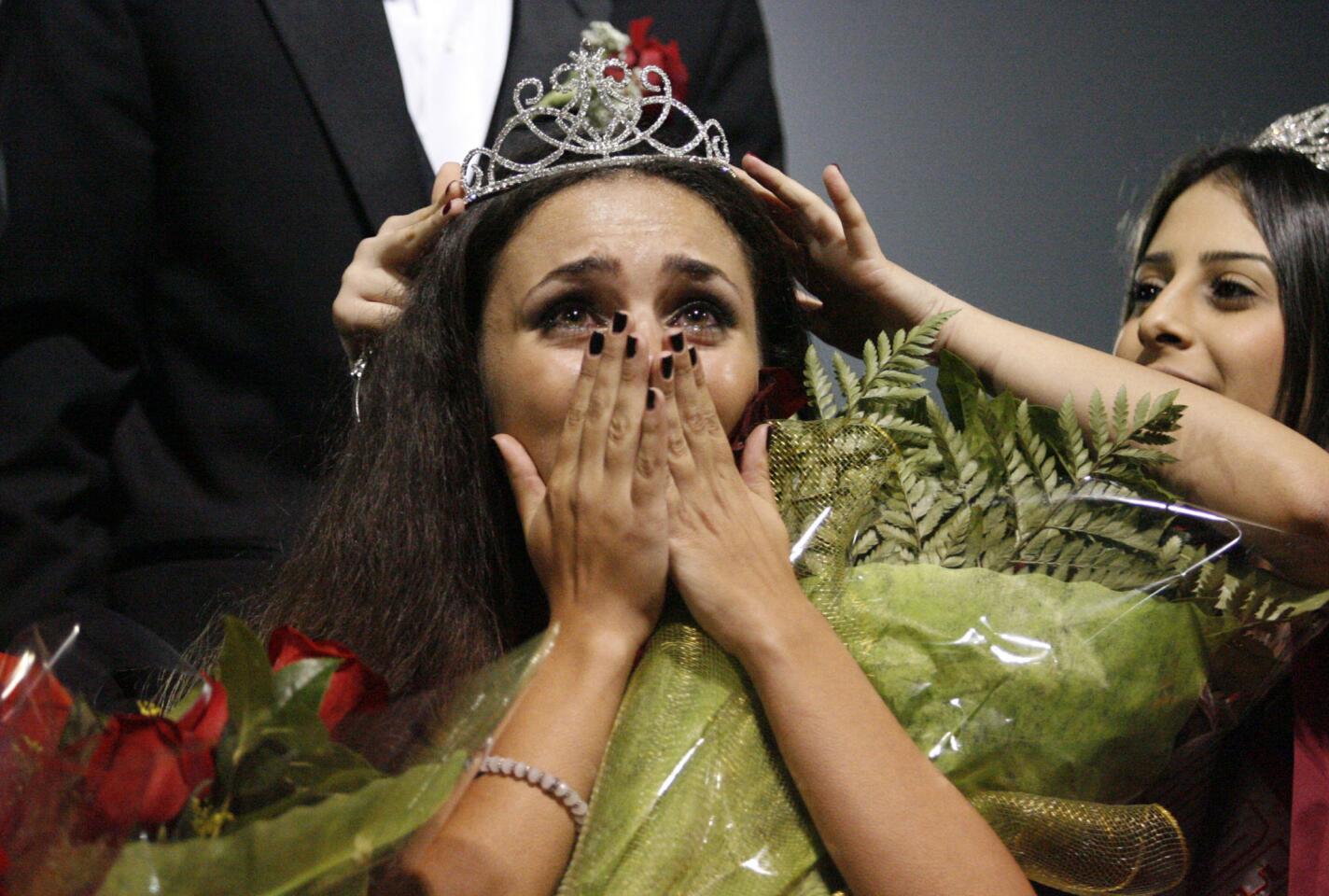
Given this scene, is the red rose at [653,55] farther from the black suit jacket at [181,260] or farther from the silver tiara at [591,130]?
the black suit jacket at [181,260]

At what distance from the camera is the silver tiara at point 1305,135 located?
174 centimetres

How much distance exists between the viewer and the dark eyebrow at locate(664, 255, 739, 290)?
1317 millimetres

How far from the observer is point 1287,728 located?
1.25m

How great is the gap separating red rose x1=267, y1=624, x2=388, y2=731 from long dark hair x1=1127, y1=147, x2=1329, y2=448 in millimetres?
1178

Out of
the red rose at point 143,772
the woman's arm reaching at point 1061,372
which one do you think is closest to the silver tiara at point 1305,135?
the woman's arm reaching at point 1061,372

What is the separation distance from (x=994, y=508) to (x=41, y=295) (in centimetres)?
122

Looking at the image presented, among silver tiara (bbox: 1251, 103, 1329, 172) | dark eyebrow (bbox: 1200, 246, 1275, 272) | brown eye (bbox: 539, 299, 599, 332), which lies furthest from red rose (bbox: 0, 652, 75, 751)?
silver tiara (bbox: 1251, 103, 1329, 172)

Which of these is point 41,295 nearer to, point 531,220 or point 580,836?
point 531,220

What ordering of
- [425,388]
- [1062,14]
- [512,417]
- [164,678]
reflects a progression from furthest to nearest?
1. [1062,14]
2. [425,388]
3. [512,417]
4. [164,678]

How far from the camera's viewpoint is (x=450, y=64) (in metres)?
1.89

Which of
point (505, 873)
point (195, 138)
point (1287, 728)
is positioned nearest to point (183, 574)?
point (195, 138)

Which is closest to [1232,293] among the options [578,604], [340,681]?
[578,604]

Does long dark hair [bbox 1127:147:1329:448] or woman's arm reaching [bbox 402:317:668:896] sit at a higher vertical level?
long dark hair [bbox 1127:147:1329:448]

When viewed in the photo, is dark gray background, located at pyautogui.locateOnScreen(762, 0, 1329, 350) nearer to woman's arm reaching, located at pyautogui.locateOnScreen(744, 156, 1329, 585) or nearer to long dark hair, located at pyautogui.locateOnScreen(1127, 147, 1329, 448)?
long dark hair, located at pyautogui.locateOnScreen(1127, 147, 1329, 448)
